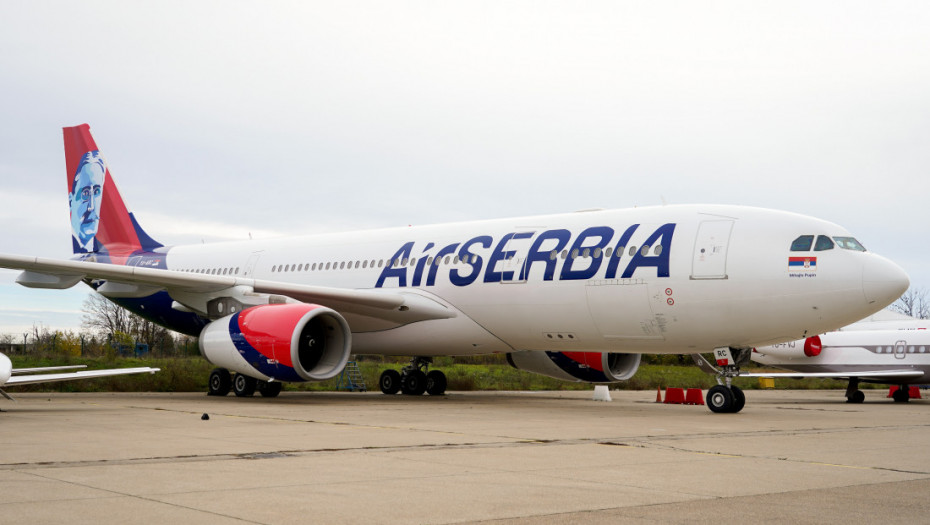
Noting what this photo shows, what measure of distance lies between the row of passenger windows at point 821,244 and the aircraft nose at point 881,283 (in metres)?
0.39

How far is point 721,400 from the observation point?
535 inches

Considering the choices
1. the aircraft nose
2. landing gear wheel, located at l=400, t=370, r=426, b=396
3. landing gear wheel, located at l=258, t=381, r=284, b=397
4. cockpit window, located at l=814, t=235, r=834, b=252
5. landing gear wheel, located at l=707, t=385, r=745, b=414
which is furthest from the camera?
landing gear wheel, located at l=400, t=370, r=426, b=396

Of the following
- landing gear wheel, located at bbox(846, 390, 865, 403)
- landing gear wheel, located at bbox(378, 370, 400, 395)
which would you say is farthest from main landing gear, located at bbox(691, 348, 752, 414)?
landing gear wheel, located at bbox(846, 390, 865, 403)

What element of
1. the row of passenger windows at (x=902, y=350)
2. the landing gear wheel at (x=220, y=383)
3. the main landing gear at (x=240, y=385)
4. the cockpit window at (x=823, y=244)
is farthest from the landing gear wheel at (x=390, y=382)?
the row of passenger windows at (x=902, y=350)

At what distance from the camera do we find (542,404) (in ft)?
54.1

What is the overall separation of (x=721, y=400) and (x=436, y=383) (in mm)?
7707

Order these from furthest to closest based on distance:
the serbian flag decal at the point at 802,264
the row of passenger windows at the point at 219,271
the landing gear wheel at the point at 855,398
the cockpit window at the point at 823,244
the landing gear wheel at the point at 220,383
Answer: the landing gear wheel at the point at 855,398 → the row of passenger windows at the point at 219,271 → the landing gear wheel at the point at 220,383 → the cockpit window at the point at 823,244 → the serbian flag decal at the point at 802,264

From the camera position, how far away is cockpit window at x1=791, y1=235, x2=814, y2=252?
42.7 feet

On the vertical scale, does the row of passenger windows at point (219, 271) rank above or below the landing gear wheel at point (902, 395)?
above

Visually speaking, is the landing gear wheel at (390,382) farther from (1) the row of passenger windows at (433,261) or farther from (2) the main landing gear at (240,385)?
(2) the main landing gear at (240,385)

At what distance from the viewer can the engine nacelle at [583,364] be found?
17969mm

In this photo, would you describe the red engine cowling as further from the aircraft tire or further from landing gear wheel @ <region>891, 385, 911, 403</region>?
the aircraft tire

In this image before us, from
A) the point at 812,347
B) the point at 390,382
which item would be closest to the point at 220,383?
the point at 390,382

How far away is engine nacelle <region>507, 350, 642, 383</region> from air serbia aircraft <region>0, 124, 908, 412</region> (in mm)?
29
